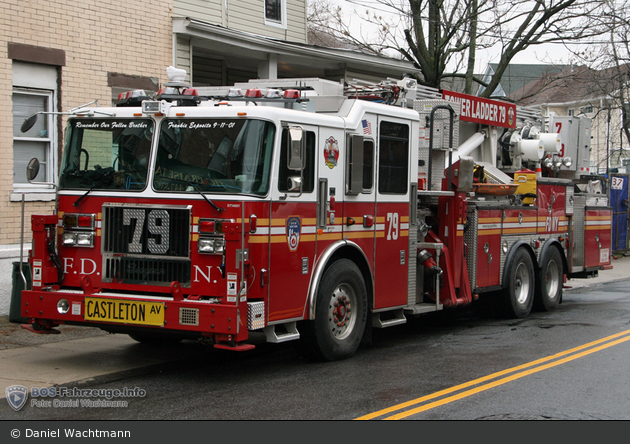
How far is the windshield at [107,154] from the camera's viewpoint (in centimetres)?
774

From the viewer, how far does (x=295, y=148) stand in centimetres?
742

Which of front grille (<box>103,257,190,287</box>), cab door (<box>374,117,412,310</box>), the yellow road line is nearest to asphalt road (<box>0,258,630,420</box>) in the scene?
the yellow road line

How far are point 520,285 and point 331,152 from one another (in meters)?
5.23

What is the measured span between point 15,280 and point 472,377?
574cm

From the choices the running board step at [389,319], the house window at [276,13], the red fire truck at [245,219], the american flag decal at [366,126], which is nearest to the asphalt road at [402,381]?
the running board step at [389,319]

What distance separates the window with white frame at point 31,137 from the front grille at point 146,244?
14.2 feet

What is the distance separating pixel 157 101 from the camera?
7688mm

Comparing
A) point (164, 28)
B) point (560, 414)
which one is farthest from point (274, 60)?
point (560, 414)

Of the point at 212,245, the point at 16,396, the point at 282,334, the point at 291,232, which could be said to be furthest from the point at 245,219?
the point at 16,396

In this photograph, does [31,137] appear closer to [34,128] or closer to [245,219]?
[34,128]

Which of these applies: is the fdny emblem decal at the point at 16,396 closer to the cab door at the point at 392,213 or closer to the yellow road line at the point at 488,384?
the yellow road line at the point at 488,384

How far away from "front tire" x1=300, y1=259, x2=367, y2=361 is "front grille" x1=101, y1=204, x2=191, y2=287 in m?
1.48

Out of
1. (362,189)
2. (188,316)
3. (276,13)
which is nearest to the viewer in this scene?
(188,316)

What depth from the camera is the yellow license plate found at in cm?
716
